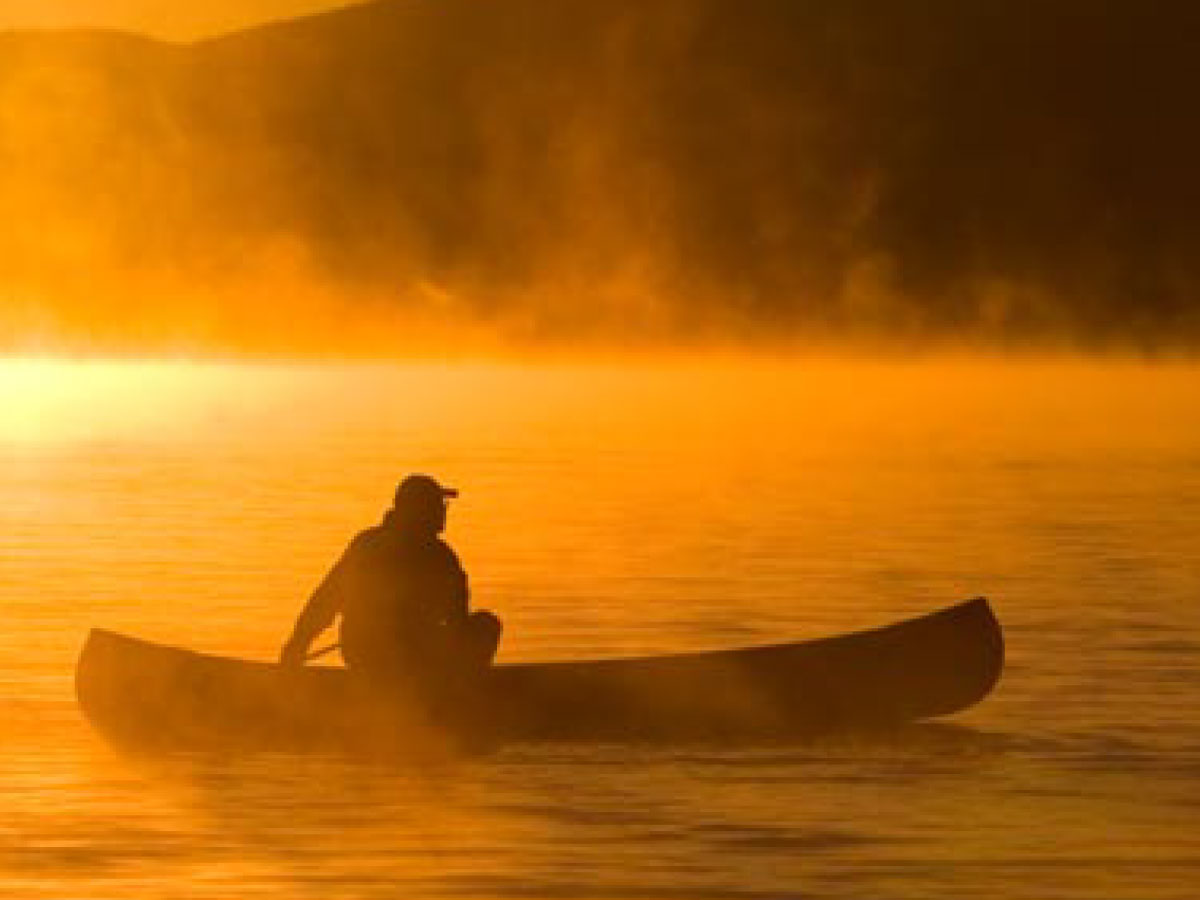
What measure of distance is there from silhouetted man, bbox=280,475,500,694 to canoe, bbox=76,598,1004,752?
0.19 meters

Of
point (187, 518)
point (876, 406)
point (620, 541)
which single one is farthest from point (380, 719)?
point (876, 406)

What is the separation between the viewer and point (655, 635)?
3700 cm

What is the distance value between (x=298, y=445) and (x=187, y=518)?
34720mm

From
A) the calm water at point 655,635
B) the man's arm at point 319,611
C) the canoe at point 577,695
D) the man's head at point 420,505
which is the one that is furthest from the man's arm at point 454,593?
the calm water at point 655,635

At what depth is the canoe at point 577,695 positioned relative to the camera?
24938 mm

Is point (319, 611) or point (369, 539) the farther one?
point (319, 611)

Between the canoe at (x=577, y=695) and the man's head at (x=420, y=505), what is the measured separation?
3.65 feet

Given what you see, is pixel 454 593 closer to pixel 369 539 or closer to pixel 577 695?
pixel 369 539

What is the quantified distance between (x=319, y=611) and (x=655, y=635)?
40.8ft

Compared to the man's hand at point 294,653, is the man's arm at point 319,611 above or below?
above

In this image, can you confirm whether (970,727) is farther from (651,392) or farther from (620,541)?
(651,392)

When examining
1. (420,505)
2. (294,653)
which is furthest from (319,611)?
(420,505)

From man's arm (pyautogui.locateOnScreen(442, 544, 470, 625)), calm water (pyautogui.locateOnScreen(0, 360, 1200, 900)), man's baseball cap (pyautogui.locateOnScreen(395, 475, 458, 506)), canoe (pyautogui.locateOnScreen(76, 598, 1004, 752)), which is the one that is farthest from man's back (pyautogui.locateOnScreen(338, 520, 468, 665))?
calm water (pyautogui.locateOnScreen(0, 360, 1200, 900))

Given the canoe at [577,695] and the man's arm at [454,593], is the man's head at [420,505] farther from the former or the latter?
the canoe at [577,695]
